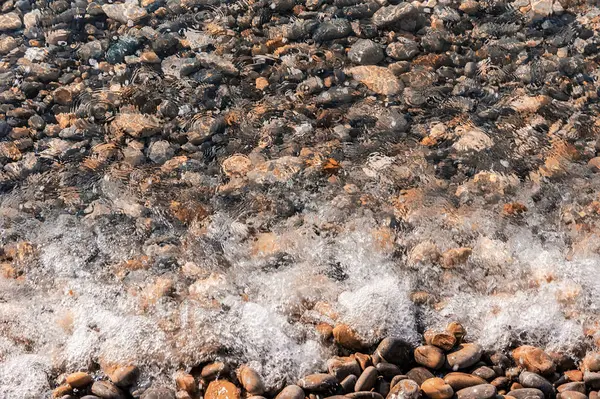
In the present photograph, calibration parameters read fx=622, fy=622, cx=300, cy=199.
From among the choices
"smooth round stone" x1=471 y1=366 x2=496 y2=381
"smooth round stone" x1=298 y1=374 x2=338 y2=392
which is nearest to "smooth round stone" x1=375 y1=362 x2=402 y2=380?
"smooth round stone" x1=298 y1=374 x2=338 y2=392

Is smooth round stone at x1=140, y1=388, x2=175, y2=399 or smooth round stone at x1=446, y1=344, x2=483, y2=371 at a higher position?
smooth round stone at x1=446, y1=344, x2=483, y2=371

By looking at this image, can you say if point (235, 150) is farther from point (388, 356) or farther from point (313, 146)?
point (388, 356)

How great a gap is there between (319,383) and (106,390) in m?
1.04

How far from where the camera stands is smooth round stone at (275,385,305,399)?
296 centimetres

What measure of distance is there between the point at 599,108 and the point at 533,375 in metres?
2.56

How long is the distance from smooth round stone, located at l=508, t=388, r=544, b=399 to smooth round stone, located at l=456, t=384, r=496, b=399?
112mm

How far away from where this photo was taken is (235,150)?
457 cm

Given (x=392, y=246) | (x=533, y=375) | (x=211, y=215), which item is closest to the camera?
(x=533, y=375)

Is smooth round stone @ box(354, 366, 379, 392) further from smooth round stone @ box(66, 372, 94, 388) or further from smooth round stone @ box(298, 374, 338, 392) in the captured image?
smooth round stone @ box(66, 372, 94, 388)

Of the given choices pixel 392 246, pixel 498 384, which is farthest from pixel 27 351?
pixel 498 384

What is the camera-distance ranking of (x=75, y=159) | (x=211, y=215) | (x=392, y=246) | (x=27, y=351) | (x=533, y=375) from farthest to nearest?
(x=75, y=159), (x=211, y=215), (x=392, y=246), (x=27, y=351), (x=533, y=375)

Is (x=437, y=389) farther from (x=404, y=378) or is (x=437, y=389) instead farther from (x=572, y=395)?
(x=572, y=395)

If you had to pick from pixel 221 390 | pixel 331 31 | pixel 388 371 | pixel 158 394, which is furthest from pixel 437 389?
pixel 331 31

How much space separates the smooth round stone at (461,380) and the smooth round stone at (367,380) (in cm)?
35
